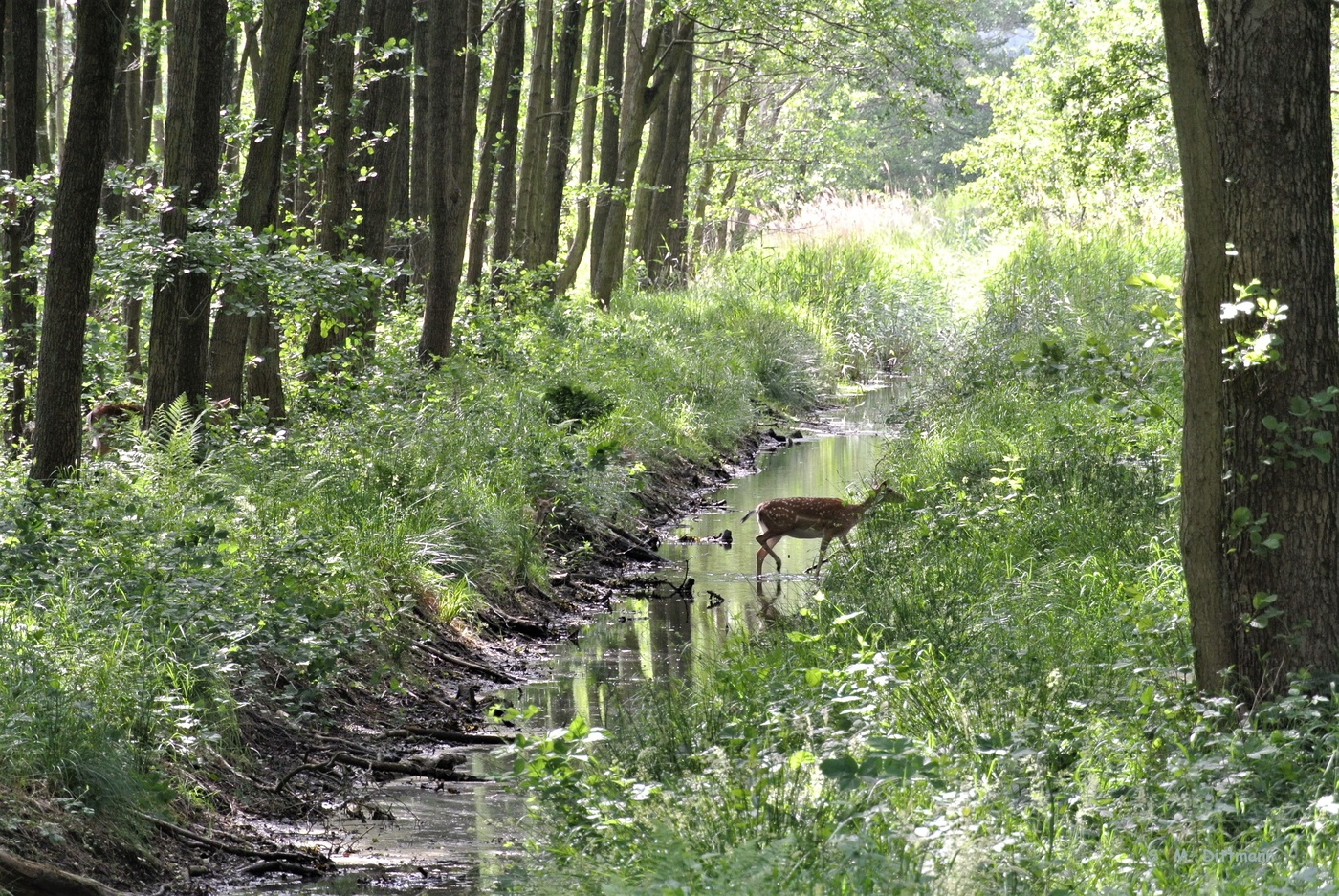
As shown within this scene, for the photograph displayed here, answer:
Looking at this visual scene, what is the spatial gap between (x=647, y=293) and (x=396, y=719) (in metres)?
17.9

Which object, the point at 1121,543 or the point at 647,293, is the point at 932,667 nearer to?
the point at 1121,543

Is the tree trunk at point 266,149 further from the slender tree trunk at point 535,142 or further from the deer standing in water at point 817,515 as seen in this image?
the slender tree trunk at point 535,142

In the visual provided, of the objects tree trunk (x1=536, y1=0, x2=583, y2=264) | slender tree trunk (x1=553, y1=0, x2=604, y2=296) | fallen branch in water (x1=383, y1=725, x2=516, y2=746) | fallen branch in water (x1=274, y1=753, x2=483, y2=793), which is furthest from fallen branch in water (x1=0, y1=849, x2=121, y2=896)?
slender tree trunk (x1=553, y1=0, x2=604, y2=296)

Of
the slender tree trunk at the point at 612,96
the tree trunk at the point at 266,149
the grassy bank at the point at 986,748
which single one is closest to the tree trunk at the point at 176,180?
the tree trunk at the point at 266,149

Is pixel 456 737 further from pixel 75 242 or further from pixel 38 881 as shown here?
pixel 75 242

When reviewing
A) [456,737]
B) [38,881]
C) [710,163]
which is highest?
[710,163]

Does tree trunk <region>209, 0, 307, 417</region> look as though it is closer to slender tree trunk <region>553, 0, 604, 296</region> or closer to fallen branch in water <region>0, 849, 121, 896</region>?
fallen branch in water <region>0, 849, 121, 896</region>

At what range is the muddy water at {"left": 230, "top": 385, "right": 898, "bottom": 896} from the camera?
566 centimetres

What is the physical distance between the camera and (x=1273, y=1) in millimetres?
5434

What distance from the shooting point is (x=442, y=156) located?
47.3ft

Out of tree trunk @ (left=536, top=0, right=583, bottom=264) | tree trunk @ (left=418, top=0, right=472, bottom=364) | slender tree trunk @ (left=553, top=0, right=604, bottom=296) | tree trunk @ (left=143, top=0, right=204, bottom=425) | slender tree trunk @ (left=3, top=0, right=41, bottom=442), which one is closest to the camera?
tree trunk @ (left=143, top=0, right=204, bottom=425)

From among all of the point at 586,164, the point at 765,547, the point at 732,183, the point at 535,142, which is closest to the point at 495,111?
the point at 535,142

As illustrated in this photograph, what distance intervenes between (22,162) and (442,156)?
4058mm

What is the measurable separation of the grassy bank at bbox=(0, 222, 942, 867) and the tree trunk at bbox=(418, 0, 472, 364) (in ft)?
1.85
